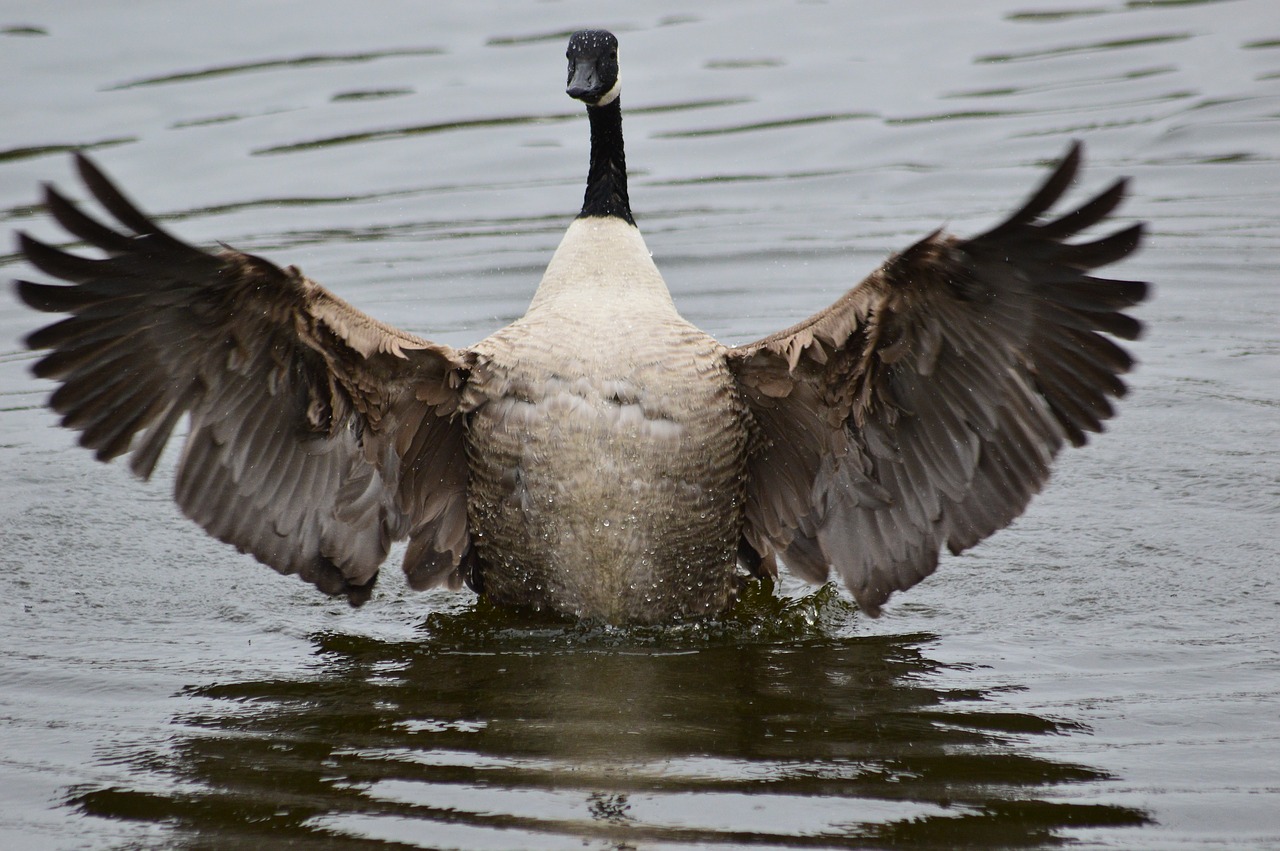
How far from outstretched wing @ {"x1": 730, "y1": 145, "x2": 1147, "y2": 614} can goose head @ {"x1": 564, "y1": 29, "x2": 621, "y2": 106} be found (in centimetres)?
166

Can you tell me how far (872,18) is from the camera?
55.9 ft

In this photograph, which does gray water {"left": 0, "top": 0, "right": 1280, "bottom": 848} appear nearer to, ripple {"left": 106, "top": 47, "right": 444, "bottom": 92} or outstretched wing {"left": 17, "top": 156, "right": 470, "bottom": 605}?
ripple {"left": 106, "top": 47, "right": 444, "bottom": 92}

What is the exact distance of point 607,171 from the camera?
7.22 m

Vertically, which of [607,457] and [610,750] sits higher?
[607,457]

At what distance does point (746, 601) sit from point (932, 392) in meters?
1.46

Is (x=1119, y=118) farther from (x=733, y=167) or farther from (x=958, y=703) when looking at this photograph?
(x=958, y=703)

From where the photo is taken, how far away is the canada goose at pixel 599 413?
5.52 meters

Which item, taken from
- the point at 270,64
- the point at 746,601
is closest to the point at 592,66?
the point at 746,601

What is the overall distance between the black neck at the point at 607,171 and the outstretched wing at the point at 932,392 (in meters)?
1.25

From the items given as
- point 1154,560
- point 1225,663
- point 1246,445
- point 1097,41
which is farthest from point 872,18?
point 1225,663

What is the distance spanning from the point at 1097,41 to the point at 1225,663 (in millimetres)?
11465

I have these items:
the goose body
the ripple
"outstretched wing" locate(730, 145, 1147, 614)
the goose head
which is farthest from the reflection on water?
the ripple

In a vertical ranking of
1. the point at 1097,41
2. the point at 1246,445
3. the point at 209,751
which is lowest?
the point at 209,751

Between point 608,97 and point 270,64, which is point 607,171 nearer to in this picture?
point 608,97
